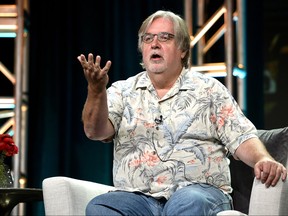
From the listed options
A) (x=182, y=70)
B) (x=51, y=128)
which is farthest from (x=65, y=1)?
(x=182, y=70)

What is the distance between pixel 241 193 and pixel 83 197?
0.67 metres

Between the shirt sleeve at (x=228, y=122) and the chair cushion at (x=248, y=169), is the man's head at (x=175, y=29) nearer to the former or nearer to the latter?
the shirt sleeve at (x=228, y=122)

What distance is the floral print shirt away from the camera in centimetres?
255

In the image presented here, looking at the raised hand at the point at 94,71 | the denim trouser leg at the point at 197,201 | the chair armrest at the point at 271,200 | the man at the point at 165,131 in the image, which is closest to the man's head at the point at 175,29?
the man at the point at 165,131

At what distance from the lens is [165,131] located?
102 inches

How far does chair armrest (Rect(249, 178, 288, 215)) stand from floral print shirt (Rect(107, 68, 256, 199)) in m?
0.34

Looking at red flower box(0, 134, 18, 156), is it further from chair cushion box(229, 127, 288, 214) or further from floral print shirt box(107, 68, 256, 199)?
chair cushion box(229, 127, 288, 214)

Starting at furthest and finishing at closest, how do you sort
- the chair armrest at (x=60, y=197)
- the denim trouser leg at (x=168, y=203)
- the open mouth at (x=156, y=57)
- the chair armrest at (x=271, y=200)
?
the open mouth at (x=156, y=57)
the chair armrest at (x=60, y=197)
the denim trouser leg at (x=168, y=203)
the chair armrest at (x=271, y=200)

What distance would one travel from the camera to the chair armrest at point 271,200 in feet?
7.23

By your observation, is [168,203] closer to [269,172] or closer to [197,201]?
[197,201]

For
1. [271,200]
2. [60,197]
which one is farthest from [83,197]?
[271,200]

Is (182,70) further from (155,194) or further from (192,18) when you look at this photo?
(192,18)

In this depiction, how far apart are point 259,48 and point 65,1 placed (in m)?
1.28

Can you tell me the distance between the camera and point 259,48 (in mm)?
4195
